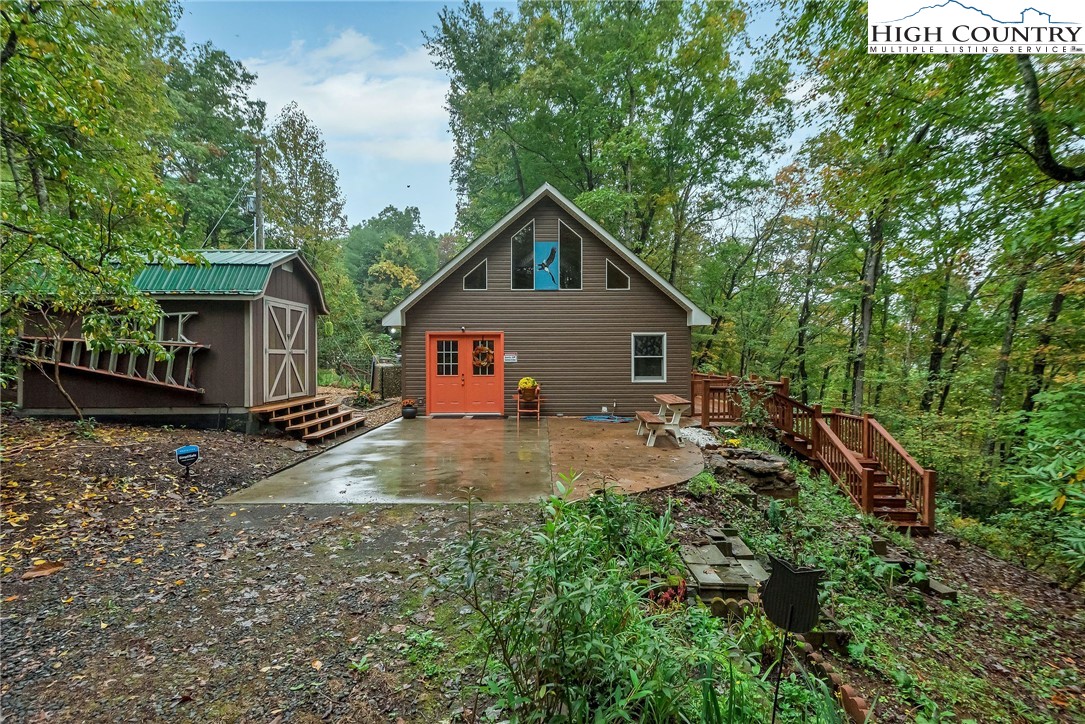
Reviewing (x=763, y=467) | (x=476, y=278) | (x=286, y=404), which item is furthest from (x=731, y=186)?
(x=286, y=404)

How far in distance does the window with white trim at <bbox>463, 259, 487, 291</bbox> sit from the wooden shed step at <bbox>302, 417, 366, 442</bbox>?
13.6 feet

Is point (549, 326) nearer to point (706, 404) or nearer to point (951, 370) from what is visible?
point (706, 404)

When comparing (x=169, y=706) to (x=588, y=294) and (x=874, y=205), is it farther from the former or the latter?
(x=588, y=294)

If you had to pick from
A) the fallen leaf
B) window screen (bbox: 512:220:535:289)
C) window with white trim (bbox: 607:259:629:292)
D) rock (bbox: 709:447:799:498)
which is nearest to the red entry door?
window screen (bbox: 512:220:535:289)

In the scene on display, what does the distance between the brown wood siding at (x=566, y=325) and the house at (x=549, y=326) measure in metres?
0.03

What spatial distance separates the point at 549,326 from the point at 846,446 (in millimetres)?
6809

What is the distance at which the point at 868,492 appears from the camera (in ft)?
20.4

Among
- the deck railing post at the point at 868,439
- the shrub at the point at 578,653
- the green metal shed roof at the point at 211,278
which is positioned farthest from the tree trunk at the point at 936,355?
the green metal shed roof at the point at 211,278

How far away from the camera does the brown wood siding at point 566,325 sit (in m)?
11.4

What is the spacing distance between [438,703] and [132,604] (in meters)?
2.42

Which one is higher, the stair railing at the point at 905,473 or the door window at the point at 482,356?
the door window at the point at 482,356

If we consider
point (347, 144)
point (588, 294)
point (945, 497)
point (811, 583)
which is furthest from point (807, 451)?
point (347, 144)

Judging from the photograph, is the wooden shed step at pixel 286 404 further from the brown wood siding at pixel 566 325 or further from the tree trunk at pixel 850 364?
the tree trunk at pixel 850 364

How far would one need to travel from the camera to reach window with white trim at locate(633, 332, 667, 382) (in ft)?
37.5
